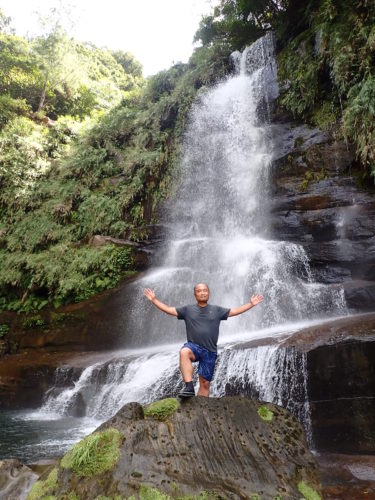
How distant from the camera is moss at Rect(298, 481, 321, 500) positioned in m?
2.99

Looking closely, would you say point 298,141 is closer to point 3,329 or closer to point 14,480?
point 3,329

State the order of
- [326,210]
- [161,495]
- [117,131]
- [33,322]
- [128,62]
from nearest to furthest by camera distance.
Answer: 1. [161,495]
2. [326,210]
3. [33,322]
4. [117,131]
5. [128,62]

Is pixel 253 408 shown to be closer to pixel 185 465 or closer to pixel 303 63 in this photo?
pixel 185 465

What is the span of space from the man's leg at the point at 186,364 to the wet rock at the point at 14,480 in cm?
193

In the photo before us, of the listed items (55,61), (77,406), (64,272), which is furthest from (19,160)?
(77,406)

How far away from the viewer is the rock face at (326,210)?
10055mm

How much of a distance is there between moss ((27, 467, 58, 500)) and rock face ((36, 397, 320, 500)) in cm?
2

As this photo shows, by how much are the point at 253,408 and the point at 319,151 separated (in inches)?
434

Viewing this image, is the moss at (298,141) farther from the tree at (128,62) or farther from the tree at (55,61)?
the tree at (128,62)

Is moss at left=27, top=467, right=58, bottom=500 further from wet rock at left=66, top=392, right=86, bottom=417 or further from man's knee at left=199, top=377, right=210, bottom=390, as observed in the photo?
wet rock at left=66, top=392, right=86, bottom=417

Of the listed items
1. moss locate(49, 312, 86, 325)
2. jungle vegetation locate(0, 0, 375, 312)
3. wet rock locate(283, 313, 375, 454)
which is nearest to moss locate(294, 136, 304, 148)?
jungle vegetation locate(0, 0, 375, 312)

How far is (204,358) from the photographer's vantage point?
395cm

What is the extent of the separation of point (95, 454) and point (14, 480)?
1.63 metres

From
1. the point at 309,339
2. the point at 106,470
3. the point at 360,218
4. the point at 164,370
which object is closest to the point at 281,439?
the point at 106,470
